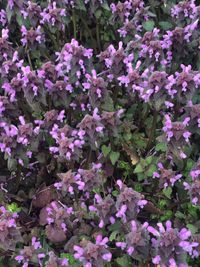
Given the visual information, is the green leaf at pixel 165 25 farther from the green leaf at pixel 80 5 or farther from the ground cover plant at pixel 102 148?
the green leaf at pixel 80 5

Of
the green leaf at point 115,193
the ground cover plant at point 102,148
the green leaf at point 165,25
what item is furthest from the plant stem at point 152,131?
the green leaf at point 165,25

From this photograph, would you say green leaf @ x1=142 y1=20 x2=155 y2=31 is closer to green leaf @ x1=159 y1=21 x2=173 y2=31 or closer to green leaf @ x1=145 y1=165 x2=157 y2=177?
green leaf @ x1=159 y1=21 x2=173 y2=31

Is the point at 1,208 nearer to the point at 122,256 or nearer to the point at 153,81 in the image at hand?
the point at 122,256

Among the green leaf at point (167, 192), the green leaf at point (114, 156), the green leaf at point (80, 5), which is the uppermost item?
the green leaf at point (80, 5)

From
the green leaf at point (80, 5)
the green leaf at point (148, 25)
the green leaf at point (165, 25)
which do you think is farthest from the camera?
the green leaf at point (165, 25)

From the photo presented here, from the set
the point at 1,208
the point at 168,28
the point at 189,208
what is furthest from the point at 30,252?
the point at 168,28

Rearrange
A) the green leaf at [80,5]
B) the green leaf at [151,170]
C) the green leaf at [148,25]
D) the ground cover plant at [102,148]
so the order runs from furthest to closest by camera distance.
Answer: the green leaf at [80,5]
the green leaf at [148,25]
the green leaf at [151,170]
the ground cover plant at [102,148]

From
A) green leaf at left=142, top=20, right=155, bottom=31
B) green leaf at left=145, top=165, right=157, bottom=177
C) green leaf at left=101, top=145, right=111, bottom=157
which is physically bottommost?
green leaf at left=145, top=165, right=157, bottom=177

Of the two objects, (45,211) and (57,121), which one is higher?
(57,121)

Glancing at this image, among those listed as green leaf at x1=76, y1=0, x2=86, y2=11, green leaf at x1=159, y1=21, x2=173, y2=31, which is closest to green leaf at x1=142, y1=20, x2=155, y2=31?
green leaf at x1=159, y1=21, x2=173, y2=31
